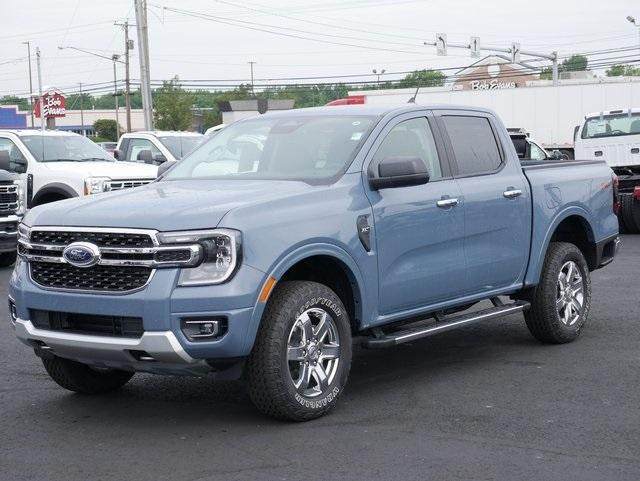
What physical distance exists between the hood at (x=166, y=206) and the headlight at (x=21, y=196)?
8704 millimetres

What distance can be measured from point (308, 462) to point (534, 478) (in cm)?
111

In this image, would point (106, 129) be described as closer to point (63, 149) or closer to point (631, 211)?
point (63, 149)

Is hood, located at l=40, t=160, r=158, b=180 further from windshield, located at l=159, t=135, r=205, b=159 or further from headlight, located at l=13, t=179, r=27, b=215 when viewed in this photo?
→ windshield, located at l=159, t=135, r=205, b=159

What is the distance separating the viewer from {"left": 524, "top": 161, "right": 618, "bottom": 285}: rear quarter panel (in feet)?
27.3

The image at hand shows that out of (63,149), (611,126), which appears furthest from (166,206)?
(611,126)

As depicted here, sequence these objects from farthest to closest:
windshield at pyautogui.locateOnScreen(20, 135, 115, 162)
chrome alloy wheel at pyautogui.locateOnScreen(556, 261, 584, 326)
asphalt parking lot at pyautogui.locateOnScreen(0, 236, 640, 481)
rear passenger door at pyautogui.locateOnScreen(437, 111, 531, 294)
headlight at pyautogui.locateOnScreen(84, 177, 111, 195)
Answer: windshield at pyautogui.locateOnScreen(20, 135, 115, 162)
headlight at pyautogui.locateOnScreen(84, 177, 111, 195)
chrome alloy wheel at pyautogui.locateOnScreen(556, 261, 584, 326)
rear passenger door at pyautogui.locateOnScreen(437, 111, 531, 294)
asphalt parking lot at pyautogui.locateOnScreen(0, 236, 640, 481)

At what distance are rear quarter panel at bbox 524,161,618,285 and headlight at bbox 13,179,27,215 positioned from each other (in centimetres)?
873

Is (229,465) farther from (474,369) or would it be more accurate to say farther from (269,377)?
(474,369)

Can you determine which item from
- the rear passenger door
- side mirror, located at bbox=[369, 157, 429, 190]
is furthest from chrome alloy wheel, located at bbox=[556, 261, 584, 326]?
side mirror, located at bbox=[369, 157, 429, 190]

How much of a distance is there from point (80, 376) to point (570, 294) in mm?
3919

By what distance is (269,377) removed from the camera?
6.03 meters

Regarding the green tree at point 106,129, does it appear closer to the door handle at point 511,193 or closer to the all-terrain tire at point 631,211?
the all-terrain tire at point 631,211

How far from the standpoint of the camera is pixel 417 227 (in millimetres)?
7105

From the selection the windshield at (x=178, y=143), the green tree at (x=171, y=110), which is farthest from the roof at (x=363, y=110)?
the green tree at (x=171, y=110)
